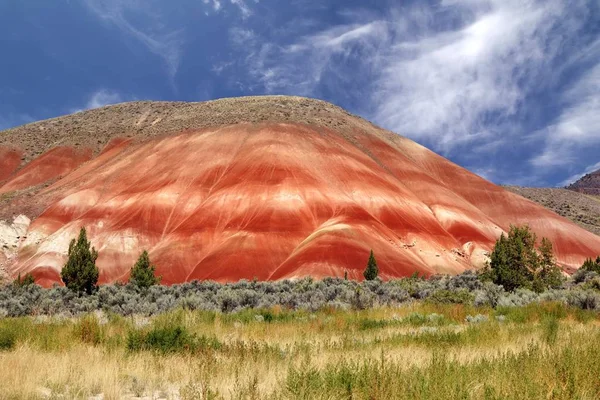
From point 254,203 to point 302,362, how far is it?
47.2m

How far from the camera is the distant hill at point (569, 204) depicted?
94537 mm

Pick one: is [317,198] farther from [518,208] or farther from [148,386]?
[148,386]

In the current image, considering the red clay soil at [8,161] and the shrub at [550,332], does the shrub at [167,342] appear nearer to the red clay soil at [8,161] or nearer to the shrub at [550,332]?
the shrub at [550,332]

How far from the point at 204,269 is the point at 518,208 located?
5440cm

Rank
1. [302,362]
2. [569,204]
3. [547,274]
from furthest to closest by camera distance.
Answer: [569,204] < [547,274] < [302,362]

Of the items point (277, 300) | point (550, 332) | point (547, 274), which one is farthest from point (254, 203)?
point (550, 332)

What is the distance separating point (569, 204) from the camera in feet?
346

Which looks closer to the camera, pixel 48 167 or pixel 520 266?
pixel 520 266

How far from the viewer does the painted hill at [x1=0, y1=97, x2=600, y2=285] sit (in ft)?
154

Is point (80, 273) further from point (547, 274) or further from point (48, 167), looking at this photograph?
point (48, 167)

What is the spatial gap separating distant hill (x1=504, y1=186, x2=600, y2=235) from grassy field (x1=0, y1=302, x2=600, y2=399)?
9209 centimetres

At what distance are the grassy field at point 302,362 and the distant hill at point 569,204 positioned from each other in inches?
3626

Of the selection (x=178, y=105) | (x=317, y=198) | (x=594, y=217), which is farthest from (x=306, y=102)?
(x=594, y=217)

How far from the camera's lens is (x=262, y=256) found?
1813 inches
